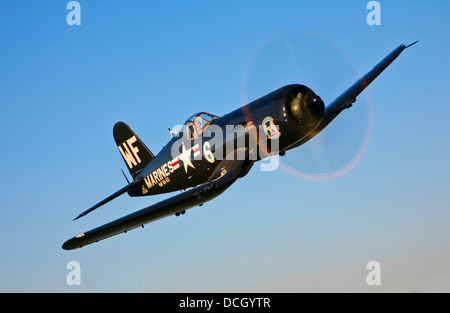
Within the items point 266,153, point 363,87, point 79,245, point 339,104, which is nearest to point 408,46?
point 363,87

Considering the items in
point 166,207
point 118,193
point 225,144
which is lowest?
point 166,207

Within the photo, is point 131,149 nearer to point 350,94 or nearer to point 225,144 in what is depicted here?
point 225,144

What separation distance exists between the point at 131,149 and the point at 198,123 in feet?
23.1

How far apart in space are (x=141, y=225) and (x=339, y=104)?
996 cm

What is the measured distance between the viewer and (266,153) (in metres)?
19.4

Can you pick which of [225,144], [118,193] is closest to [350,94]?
[225,144]

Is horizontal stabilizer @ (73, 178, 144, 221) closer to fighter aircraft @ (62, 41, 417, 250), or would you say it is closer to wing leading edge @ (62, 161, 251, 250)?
fighter aircraft @ (62, 41, 417, 250)

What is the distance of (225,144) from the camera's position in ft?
65.5

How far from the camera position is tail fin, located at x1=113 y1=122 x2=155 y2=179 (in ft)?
85.7

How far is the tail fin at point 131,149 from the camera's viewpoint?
85.7ft

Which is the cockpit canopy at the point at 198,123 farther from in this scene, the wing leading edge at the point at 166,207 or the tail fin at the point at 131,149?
the tail fin at the point at 131,149

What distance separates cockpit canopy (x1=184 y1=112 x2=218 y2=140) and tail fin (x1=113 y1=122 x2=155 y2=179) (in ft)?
16.3

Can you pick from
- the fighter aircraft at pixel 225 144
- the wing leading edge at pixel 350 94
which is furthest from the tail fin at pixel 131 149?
the wing leading edge at pixel 350 94

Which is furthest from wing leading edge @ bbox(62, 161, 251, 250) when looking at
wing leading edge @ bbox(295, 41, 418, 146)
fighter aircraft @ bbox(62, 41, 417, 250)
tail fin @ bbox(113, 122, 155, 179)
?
tail fin @ bbox(113, 122, 155, 179)
